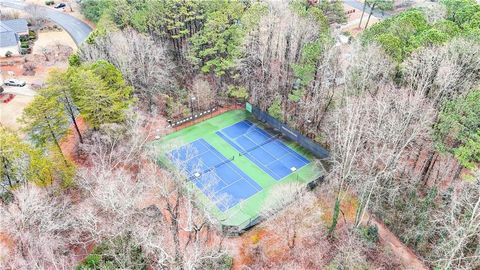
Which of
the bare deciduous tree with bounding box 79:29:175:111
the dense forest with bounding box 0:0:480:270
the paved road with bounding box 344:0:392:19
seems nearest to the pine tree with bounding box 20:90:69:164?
the dense forest with bounding box 0:0:480:270

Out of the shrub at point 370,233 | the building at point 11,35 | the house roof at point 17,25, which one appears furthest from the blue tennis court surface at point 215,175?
the house roof at point 17,25

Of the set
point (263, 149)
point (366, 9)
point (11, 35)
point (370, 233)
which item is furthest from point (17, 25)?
point (370, 233)

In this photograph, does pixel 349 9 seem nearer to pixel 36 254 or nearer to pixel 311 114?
pixel 311 114

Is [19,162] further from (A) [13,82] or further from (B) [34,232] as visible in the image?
(A) [13,82]

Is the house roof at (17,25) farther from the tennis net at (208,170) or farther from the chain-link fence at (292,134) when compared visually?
the tennis net at (208,170)

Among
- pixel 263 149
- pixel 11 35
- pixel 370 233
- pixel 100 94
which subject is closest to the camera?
pixel 370 233

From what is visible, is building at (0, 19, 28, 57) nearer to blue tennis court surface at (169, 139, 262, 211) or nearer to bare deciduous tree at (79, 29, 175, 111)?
bare deciduous tree at (79, 29, 175, 111)
